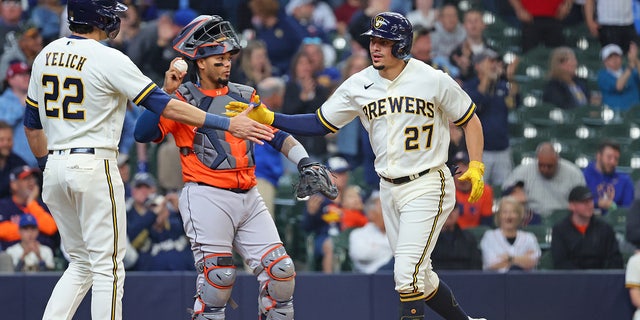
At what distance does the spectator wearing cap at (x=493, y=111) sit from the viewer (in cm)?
1025

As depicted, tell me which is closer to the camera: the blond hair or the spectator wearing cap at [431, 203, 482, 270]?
the spectator wearing cap at [431, 203, 482, 270]

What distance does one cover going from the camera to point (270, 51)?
39.6ft

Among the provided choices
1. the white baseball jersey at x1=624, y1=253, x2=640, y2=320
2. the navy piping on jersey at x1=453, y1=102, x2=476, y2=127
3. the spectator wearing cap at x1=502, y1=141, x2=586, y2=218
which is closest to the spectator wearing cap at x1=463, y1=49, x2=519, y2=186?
the spectator wearing cap at x1=502, y1=141, x2=586, y2=218

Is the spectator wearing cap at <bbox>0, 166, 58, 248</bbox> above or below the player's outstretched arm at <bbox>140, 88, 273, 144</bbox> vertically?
below

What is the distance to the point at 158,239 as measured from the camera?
9.16 metres

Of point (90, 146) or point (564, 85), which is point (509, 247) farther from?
point (90, 146)

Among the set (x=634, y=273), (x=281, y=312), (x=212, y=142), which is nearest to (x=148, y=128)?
(x=212, y=142)

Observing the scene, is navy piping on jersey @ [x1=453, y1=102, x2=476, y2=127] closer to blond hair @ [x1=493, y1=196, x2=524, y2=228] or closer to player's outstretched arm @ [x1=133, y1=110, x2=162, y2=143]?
player's outstretched arm @ [x1=133, y1=110, x2=162, y2=143]

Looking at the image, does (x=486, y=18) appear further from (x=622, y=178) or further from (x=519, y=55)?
(x=622, y=178)

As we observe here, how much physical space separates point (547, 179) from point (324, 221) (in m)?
2.01

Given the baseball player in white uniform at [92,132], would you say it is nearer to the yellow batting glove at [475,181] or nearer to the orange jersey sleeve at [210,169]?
the orange jersey sleeve at [210,169]

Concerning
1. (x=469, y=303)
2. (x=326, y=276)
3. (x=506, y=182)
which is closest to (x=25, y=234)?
(x=326, y=276)

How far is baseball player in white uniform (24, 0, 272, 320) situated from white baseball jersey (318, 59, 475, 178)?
87 centimetres

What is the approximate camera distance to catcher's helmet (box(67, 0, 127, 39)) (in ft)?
20.6
